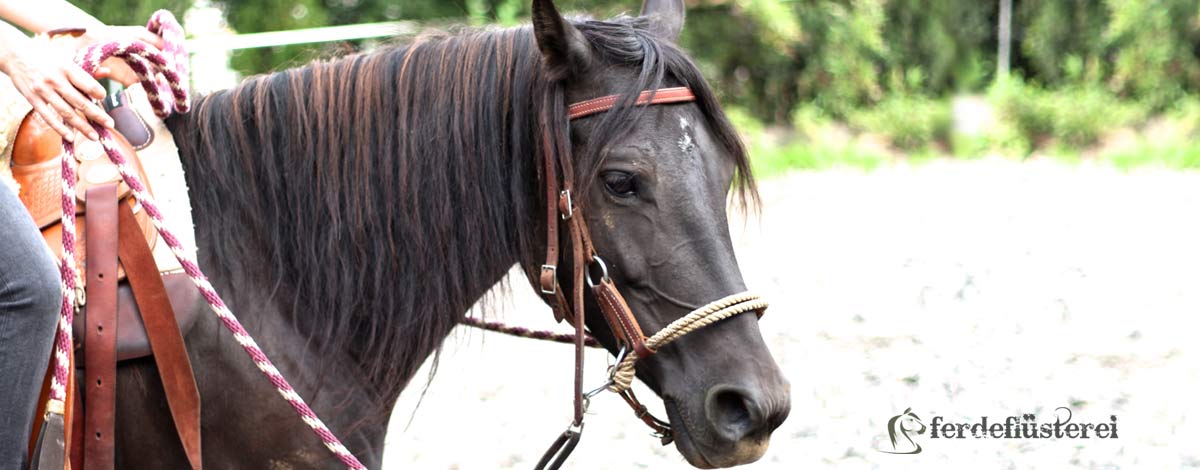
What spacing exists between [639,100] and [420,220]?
1.77 ft

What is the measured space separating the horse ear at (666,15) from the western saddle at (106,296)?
1.19 metres

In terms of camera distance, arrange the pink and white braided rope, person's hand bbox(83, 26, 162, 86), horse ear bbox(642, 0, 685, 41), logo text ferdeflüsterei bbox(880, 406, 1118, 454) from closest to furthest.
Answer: the pink and white braided rope, person's hand bbox(83, 26, 162, 86), horse ear bbox(642, 0, 685, 41), logo text ferdeflüsterei bbox(880, 406, 1118, 454)

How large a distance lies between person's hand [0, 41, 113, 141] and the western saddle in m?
0.12

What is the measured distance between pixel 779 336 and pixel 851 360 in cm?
55

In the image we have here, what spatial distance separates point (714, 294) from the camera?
6.95ft

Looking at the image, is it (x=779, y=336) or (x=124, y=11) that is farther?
(x=124, y=11)

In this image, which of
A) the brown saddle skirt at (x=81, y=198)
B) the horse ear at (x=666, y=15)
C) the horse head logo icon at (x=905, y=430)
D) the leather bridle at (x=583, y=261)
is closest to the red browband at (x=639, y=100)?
the leather bridle at (x=583, y=261)

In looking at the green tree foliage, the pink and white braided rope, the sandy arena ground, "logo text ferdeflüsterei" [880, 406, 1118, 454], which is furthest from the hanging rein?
the green tree foliage

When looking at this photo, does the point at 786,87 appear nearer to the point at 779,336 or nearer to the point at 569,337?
the point at 779,336

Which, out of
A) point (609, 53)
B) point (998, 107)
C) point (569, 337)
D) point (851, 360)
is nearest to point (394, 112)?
point (609, 53)

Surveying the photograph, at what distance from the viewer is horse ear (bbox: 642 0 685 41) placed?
2.49 metres

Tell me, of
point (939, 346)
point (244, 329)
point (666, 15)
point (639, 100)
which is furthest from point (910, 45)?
point (244, 329)

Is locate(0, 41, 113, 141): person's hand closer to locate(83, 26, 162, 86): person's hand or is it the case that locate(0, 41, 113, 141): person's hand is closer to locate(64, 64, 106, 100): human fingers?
locate(64, 64, 106, 100): human fingers

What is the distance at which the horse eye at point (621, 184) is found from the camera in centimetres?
215
